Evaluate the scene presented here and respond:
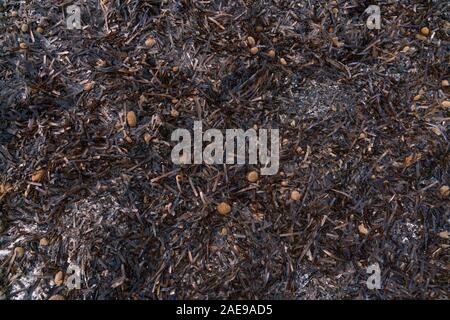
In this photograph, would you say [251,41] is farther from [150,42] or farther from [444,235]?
[444,235]

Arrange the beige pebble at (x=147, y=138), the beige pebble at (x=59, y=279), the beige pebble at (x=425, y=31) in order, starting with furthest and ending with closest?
the beige pebble at (x=425, y=31) → the beige pebble at (x=147, y=138) → the beige pebble at (x=59, y=279)

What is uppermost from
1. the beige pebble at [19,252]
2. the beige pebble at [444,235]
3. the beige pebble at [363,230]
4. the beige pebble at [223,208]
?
the beige pebble at [223,208]

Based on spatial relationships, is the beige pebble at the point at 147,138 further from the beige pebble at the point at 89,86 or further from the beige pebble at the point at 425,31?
the beige pebble at the point at 425,31

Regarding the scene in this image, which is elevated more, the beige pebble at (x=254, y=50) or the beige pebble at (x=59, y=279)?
the beige pebble at (x=254, y=50)

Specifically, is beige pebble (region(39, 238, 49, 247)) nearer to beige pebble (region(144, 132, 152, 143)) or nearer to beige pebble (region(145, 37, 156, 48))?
beige pebble (region(144, 132, 152, 143))

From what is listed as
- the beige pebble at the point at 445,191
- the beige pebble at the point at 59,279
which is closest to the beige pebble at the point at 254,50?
the beige pebble at the point at 445,191

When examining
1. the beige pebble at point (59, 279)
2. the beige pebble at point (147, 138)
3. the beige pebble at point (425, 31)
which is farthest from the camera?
the beige pebble at point (425, 31)

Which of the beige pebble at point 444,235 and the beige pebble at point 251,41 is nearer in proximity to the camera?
the beige pebble at point 444,235

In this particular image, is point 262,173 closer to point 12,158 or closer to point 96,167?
point 96,167
